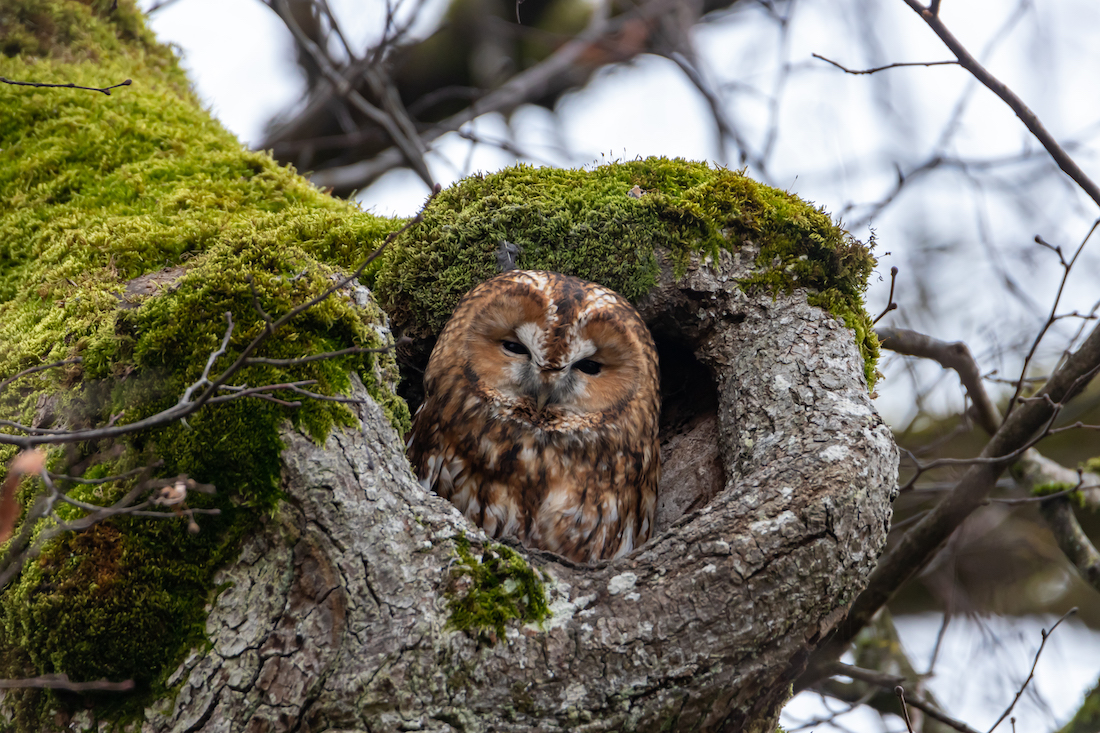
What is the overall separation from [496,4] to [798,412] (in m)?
4.51

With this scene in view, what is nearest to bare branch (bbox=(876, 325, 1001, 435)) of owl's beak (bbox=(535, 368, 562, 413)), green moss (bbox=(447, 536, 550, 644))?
owl's beak (bbox=(535, 368, 562, 413))

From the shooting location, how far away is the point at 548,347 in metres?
2.57

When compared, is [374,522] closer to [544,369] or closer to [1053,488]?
[544,369]

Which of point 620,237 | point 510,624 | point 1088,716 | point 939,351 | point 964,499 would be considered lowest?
point 510,624

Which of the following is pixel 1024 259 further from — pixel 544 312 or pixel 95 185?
pixel 95 185

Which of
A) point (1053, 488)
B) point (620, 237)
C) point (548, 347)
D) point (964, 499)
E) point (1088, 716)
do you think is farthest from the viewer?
point (1053, 488)

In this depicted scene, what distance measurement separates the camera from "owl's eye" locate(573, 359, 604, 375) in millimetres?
2779

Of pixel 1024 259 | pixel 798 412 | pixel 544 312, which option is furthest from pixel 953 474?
pixel 544 312

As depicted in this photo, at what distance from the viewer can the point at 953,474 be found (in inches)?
191

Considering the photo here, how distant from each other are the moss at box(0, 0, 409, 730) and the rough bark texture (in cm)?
10

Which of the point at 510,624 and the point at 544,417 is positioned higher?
the point at 544,417

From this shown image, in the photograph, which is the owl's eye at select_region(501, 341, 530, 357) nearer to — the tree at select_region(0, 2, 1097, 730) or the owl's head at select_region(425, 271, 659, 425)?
the owl's head at select_region(425, 271, 659, 425)

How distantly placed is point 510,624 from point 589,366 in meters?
1.07

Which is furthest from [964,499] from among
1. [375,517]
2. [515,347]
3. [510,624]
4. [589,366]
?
[375,517]
